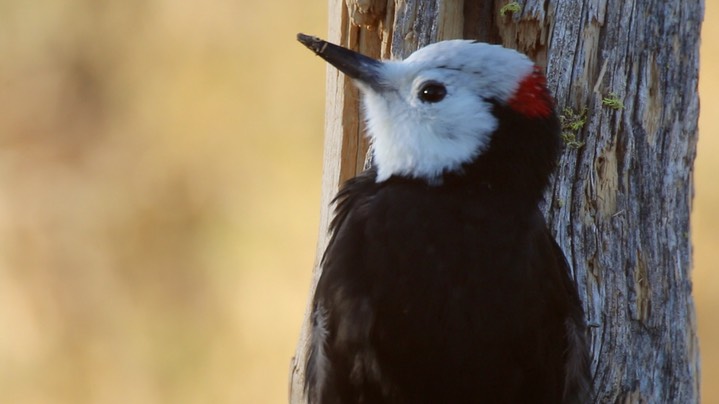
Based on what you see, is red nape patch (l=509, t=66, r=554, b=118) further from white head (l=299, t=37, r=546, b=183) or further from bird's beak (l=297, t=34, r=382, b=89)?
bird's beak (l=297, t=34, r=382, b=89)

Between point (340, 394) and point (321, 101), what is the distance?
123 inches

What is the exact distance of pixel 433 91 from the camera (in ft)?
10.2

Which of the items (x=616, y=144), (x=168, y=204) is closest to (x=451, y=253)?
(x=616, y=144)

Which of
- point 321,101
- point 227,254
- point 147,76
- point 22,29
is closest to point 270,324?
point 227,254

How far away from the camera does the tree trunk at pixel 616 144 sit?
11.2ft

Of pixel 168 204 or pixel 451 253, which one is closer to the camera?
pixel 451 253

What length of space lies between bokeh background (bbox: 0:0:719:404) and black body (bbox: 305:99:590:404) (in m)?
2.73

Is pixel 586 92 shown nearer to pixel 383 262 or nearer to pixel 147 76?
pixel 383 262

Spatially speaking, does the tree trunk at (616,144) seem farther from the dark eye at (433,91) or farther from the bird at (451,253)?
the dark eye at (433,91)

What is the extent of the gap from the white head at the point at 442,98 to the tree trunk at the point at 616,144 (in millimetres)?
274

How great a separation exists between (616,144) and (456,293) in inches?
35.0

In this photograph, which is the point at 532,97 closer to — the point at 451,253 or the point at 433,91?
the point at 433,91

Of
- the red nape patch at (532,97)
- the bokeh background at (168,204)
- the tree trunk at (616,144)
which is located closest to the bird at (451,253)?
the red nape patch at (532,97)

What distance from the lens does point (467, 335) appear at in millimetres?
2904
